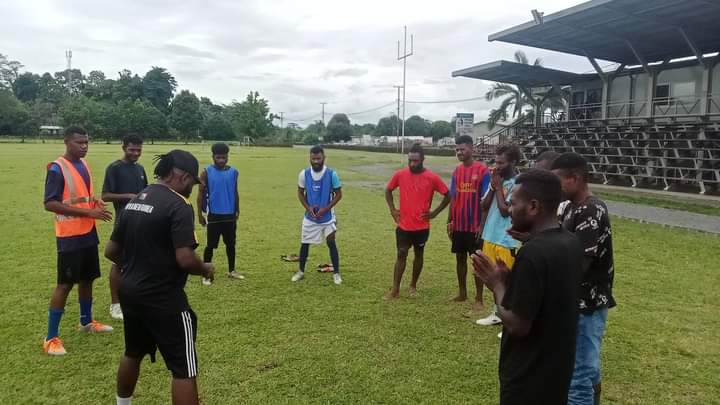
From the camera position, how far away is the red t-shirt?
19.8 ft

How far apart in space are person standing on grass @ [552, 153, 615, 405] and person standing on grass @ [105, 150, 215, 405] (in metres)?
2.36

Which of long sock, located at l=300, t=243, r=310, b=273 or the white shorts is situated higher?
the white shorts

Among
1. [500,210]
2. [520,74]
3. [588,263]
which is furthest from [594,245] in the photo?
[520,74]

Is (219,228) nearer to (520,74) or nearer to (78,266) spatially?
(78,266)

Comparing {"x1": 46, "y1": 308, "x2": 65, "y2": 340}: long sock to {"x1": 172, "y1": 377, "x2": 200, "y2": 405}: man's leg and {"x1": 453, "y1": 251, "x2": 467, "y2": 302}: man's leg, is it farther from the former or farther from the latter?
{"x1": 453, "y1": 251, "x2": 467, "y2": 302}: man's leg

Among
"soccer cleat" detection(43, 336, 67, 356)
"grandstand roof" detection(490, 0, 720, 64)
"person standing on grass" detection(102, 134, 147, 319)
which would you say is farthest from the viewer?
"grandstand roof" detection(490, 0, 720, 64)

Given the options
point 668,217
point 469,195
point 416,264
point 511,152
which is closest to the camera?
point 511,152

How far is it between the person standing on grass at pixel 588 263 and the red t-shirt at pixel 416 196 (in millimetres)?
2866

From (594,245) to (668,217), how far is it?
12.2 meters

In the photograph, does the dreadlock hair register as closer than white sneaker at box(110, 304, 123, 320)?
Yes

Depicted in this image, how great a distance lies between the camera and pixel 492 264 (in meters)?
2.24

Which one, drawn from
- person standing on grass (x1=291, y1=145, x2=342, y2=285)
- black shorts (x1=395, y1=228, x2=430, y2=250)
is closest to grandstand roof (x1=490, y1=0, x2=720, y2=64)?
person standing on grass (x1=291, y1=145, x2=342, y2=285)

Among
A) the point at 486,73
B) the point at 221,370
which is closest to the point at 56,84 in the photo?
the point at 486,73

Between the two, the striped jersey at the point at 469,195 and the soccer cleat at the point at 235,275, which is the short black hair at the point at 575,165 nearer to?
the striped jersey at the point at 469,195
